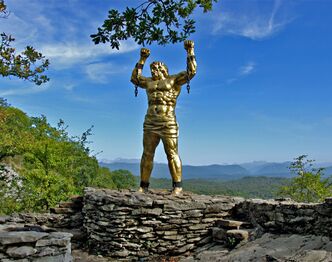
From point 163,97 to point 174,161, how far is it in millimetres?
1642

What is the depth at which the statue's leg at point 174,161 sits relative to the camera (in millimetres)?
8570

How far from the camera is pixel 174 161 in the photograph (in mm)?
8602

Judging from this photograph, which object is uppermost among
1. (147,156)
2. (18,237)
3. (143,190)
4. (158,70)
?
(158,70)

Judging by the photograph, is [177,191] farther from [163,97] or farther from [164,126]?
[163,97]

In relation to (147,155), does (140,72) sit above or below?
above

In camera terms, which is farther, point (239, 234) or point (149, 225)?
point (149, 225)

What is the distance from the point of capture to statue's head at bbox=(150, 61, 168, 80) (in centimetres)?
903

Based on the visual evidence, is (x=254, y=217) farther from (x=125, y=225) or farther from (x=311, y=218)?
(x=125, y=225)

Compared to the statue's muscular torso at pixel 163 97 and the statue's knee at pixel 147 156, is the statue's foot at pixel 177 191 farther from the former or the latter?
the statue's muscular torso at pixel 163 97

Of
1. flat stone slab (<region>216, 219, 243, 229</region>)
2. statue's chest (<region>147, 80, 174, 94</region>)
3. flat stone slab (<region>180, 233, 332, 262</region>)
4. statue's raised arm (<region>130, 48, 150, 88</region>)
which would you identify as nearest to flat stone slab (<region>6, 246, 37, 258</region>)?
flat stone slab (<region>180, 233, 332, 262</region>)

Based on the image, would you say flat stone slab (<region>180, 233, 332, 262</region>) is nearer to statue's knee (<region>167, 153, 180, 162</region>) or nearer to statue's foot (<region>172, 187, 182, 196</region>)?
statue's foot (<region>172, 187, 182, 196</region>)

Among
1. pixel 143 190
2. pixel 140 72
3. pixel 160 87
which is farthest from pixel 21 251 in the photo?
pixel 140 72

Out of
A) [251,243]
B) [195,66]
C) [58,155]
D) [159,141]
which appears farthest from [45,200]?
[251,243]

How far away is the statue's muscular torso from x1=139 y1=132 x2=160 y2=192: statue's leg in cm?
55
